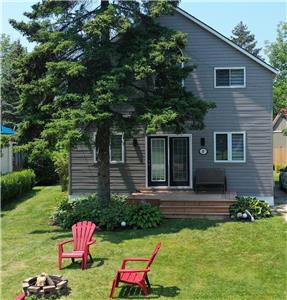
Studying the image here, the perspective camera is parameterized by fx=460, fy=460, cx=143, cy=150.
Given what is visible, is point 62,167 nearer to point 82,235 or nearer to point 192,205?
point 192,205

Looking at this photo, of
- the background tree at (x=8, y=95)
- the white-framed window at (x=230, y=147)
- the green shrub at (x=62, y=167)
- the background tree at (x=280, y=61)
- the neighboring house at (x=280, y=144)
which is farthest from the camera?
the neighboring house at (x=280, y=144)

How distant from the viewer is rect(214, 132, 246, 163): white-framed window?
17234mm

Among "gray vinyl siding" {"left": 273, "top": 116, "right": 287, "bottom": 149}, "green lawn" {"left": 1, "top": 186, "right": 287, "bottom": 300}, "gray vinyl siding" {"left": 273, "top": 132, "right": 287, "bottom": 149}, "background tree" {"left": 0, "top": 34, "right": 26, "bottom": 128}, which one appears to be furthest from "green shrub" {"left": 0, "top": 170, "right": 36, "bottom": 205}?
"gray vinyl siding" {"left": 273, "top": 132, "right": 287, "bottom": 149}

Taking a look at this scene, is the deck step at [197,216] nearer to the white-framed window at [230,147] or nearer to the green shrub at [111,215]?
the green shrub at [111,215]

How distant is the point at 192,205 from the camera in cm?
1509

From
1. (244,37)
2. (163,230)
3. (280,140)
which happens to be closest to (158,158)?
(163,230)

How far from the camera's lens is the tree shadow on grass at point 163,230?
12507mm

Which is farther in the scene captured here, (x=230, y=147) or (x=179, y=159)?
(x=179, y=159)

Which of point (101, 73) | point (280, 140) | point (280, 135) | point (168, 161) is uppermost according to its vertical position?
point (101, 73)

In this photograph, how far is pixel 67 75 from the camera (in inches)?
534

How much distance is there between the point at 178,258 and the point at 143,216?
345 cm

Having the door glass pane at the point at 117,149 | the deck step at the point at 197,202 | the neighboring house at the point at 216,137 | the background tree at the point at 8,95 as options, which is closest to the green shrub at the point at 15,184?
the neighboring house at the point at 216,137

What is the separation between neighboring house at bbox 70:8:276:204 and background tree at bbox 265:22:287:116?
902cm

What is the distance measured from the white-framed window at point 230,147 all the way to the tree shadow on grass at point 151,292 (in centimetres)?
947
